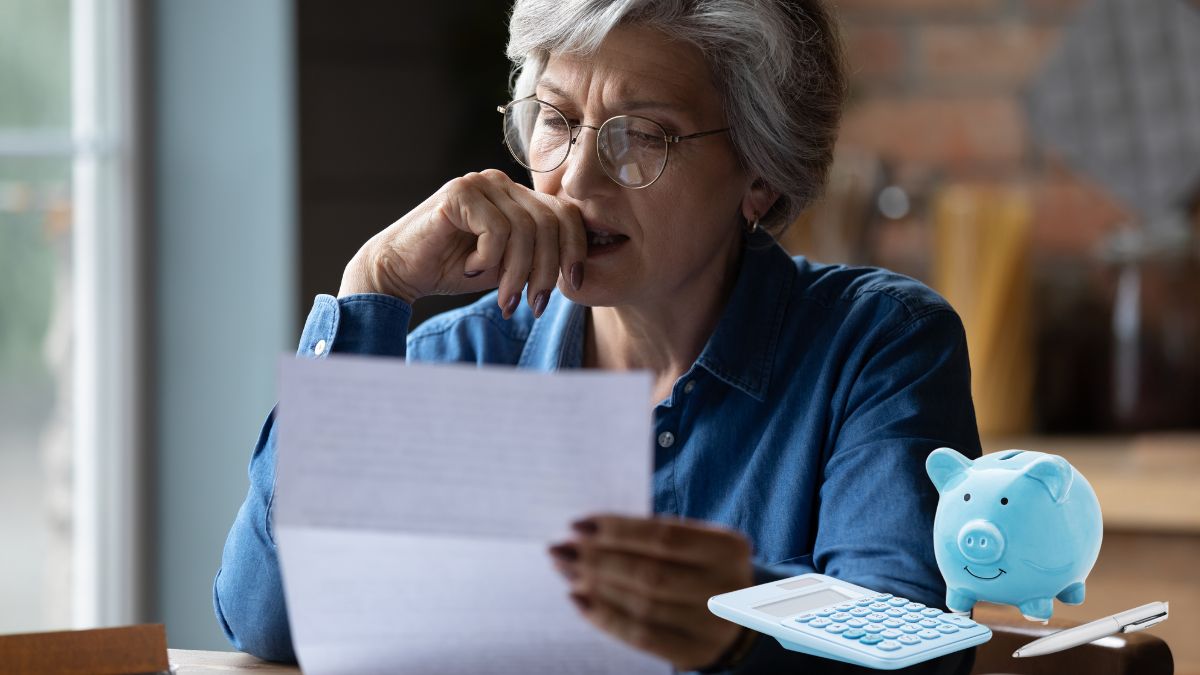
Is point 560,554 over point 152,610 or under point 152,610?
over

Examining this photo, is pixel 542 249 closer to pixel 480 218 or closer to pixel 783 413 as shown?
pixel 480 218

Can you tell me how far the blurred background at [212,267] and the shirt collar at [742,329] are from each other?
0.69 m

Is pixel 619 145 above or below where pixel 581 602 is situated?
above

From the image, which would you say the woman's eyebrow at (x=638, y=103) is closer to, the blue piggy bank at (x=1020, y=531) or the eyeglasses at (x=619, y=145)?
the eyeglasses at (x=619, y=145)

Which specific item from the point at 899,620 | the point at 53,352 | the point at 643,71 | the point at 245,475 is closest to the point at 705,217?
the point at 643,71

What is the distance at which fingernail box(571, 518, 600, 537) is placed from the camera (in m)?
0.75

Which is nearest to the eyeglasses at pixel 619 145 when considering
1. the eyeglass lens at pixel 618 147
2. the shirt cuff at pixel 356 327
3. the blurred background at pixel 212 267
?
the eyeglass lens at pixel 618 147

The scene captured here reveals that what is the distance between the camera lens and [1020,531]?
88cm

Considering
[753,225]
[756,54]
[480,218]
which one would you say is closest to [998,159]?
[753,225]

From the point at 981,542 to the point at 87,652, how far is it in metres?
0.60

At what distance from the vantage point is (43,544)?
2.14 meters

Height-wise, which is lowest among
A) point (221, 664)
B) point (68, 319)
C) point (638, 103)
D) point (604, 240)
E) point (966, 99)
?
point (221, 664)

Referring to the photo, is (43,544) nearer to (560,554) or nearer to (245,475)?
(245,475)

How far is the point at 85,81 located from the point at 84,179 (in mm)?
157
